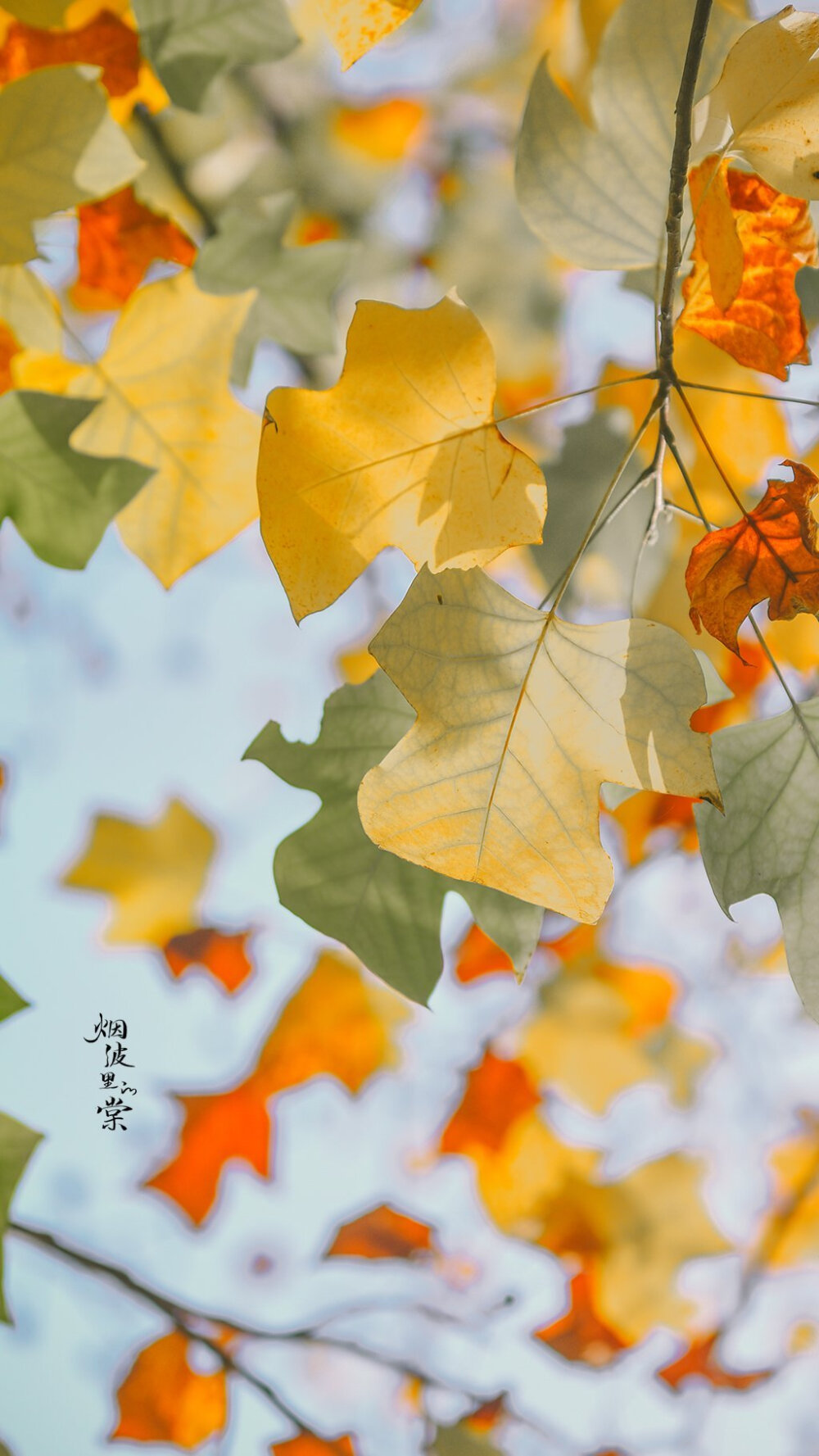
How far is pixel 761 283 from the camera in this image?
248mm

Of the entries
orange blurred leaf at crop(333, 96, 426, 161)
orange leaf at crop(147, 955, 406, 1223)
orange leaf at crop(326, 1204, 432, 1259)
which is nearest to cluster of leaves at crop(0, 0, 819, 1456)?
orange blurred leaf at crop(333, 96, 426, 161)

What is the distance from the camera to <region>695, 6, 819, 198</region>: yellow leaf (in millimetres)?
192

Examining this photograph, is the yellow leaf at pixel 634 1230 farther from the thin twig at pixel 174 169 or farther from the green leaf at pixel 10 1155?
the thin twig at pixel 174 169

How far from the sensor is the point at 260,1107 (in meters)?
0.79

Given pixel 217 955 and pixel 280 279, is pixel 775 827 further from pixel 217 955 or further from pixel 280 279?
pixel 217 955

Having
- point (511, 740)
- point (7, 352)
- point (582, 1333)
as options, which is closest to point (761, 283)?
point (511, 740)

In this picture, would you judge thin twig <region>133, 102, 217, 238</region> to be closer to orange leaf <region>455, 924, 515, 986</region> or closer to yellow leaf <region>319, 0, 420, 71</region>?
yellow leaf <region>319, 0, 420, 71</region>

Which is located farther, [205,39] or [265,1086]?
[265,1086]

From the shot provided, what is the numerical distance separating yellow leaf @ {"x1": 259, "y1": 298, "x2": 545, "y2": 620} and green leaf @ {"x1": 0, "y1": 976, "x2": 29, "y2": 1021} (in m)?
0.19

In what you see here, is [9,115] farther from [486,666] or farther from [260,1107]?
[260,1107]

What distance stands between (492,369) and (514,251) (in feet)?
1.64

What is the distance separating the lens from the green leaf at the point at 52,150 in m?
0.27

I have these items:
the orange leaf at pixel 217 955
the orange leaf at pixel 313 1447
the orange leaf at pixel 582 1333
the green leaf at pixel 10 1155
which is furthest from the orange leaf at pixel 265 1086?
the green leaf at pixel 10 1155

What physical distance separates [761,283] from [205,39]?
0.25m
